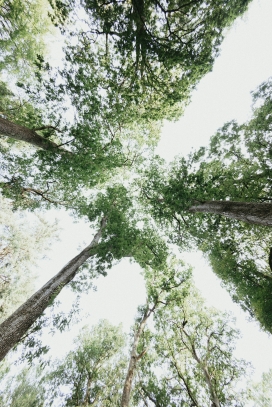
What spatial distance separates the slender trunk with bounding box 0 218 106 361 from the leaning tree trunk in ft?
22.4

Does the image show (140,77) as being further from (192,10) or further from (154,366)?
(154,366)

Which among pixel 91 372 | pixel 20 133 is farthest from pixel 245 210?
pixel 91 372

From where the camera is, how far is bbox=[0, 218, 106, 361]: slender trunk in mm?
4914

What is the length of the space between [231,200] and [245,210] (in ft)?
10.2

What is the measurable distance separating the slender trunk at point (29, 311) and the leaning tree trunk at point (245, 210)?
683cm

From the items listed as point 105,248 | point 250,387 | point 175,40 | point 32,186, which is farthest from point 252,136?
point 250,387

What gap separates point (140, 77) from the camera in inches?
316

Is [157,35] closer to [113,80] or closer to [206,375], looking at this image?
[113,80]

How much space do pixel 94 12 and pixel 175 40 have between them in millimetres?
3351

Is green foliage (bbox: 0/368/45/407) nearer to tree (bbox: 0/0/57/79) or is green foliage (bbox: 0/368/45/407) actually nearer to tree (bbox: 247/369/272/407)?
tree (bbox: 247/369/272/407)

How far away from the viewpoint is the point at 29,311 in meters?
5.70

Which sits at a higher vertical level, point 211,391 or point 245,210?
point 245,210

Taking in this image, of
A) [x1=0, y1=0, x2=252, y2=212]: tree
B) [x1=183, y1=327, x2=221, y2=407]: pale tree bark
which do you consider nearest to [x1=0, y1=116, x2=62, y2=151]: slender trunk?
[x1=0, y1=0, x2=252, y2=212]: tree

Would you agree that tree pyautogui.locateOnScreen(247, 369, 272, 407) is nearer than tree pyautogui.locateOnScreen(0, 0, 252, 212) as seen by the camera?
No
